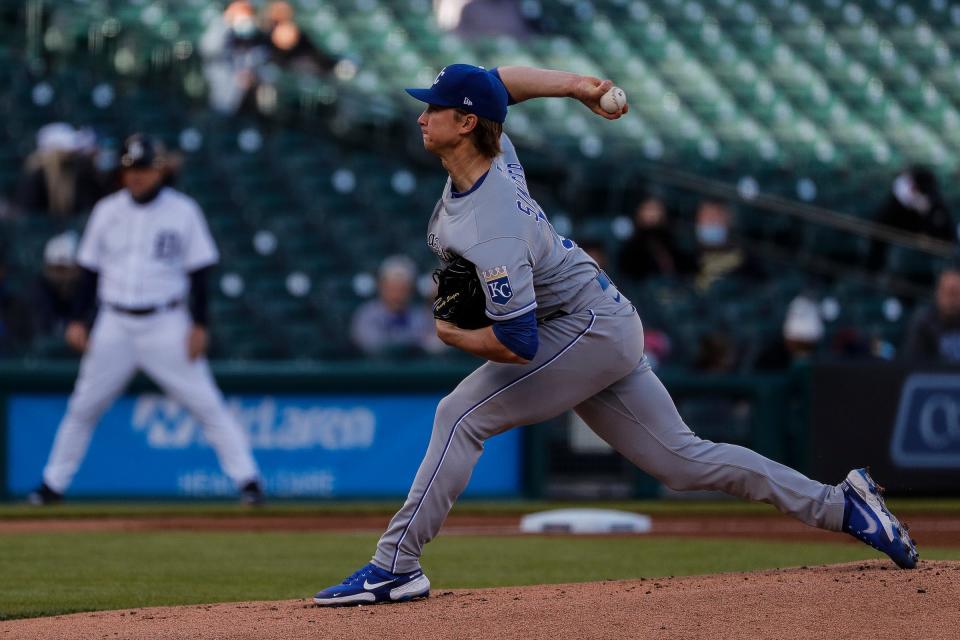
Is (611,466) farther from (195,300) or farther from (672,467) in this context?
(672,467)

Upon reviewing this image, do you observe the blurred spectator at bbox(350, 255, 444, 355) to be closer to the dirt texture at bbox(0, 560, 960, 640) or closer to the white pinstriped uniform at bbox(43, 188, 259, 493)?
the white pinstriped uniform at bbox(43, 188, 259, 493)

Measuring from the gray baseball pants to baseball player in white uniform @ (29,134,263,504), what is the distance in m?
4.47

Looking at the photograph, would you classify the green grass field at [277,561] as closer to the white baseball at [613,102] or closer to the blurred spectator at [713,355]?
the white baseball at [613,102]

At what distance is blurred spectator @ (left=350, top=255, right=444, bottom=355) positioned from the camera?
11.0 m

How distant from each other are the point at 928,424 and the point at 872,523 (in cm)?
594

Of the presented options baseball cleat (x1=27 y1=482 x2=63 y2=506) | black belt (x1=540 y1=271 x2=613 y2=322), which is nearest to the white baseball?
black belt (x1=540 y1=271 x2=613 y2=322)

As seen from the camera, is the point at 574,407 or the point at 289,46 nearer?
the point at 574,407

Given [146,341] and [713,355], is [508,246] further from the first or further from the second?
[713,355]

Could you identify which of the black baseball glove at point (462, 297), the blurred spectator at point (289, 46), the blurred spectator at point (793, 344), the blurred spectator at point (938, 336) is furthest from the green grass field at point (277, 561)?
the blurred spectator at point (289, 46)

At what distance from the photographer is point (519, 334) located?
4.58 m

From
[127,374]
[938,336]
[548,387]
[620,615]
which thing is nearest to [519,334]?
[548,387]

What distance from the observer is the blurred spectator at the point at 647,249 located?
41.3ft

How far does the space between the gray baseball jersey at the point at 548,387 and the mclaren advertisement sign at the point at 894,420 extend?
569cm

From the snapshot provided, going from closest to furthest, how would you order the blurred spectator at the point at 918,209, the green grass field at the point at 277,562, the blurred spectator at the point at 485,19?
the green grass field at the point at 277,562, the blurred spectator at the point at 918,209, the blurred spectator at the point at 485,19
